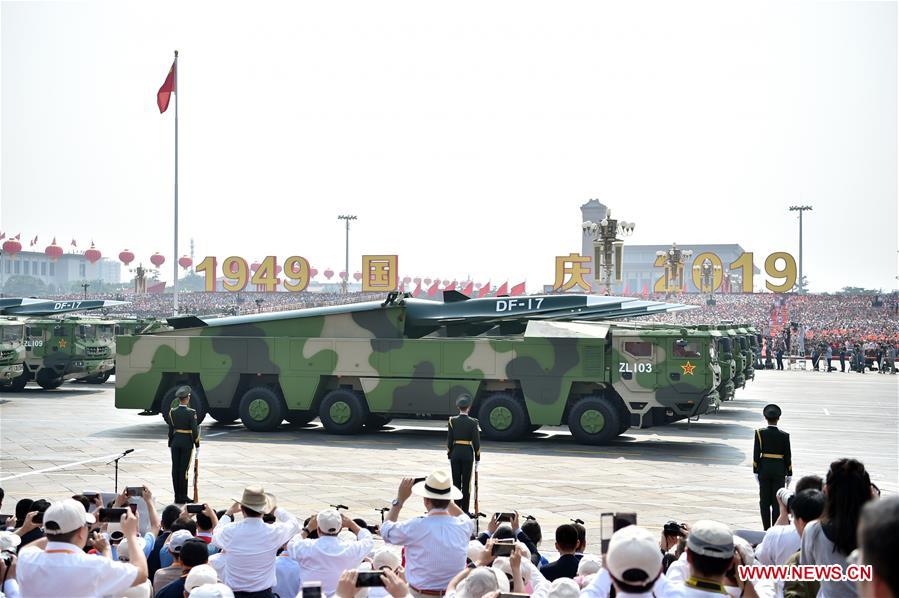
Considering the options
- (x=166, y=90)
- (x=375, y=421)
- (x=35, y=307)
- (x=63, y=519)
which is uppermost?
(x=166, y=90)

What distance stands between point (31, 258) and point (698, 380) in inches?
6122

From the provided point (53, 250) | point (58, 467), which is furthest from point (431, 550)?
point (53, 250)

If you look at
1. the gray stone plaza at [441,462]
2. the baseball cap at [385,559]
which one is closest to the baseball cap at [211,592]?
the baseball cap at [385,559]

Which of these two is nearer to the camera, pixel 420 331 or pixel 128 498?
pixel 128 498

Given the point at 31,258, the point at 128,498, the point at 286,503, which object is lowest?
the point at 286,503

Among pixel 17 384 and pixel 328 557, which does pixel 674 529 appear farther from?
pixel 17 384

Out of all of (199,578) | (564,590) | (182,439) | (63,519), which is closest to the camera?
(63,519)

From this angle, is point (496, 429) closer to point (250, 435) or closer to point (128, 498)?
point (250, 435)

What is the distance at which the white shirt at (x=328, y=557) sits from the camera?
6.23 metres

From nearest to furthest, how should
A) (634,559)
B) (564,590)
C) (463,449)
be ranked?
(634,559) → (564,590) → (463,449)

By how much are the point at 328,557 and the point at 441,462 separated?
33.0ft

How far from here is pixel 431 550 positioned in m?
6.07

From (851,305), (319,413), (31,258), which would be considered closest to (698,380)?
(319,413)

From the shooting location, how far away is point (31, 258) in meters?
158
